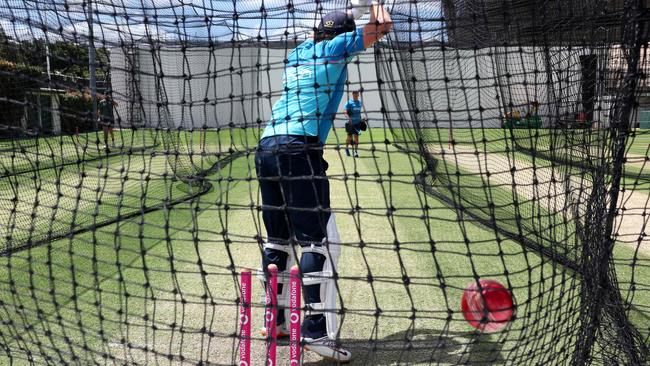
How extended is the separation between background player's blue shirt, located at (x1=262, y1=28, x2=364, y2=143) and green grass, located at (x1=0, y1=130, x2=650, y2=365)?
0.25 m

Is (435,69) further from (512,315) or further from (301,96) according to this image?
(512,315)

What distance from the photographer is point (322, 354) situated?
9.11 feet

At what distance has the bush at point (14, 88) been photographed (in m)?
2.94

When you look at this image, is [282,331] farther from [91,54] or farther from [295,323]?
[91,54]

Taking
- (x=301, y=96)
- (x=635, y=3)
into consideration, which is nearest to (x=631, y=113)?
(x=635, y=3)

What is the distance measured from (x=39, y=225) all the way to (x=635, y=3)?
18.3ft

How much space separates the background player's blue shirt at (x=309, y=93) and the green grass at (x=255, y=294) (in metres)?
0.25

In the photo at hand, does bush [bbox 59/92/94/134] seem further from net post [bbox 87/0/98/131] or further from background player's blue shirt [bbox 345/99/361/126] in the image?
background player's blue shirt [bbox 345/99/361/126]

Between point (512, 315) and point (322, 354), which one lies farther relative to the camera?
point (322, 354)

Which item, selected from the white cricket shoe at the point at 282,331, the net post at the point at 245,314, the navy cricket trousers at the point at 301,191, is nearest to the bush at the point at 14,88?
the navy cricket trousers at the point at 301,191

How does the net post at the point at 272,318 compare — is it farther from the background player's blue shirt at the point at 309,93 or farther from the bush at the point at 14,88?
the bush at the point at 14,88

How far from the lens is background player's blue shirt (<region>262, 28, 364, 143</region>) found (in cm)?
254

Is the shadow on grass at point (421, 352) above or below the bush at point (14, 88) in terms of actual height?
below

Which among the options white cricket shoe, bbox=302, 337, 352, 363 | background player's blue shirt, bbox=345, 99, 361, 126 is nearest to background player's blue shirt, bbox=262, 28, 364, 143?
background player's blue shirt, bbox=345, 99, 361, 126
